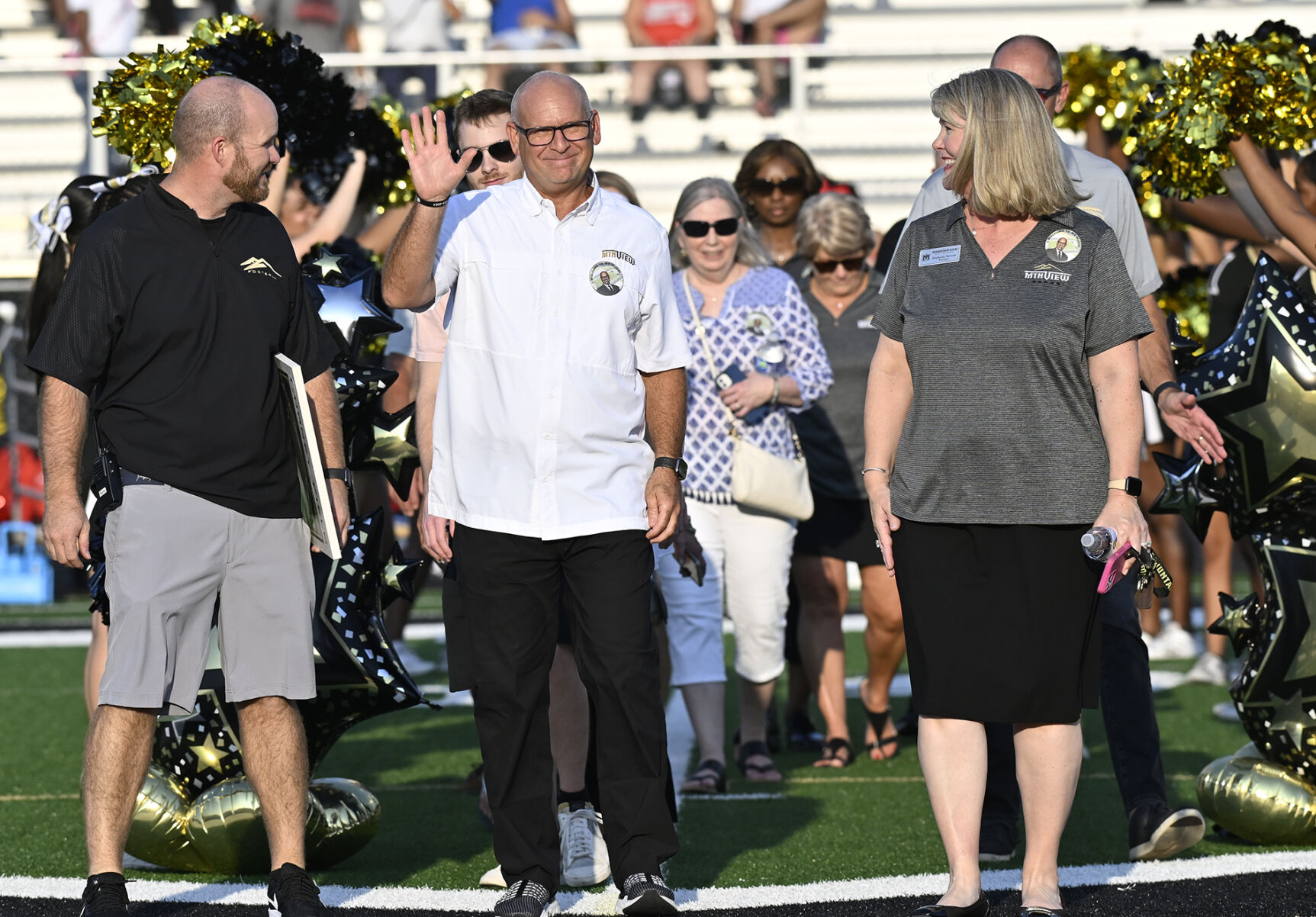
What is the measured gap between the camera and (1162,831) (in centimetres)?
485

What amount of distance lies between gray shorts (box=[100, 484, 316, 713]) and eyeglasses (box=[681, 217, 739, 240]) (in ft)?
7.56

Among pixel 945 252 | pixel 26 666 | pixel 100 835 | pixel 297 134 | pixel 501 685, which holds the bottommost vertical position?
pixel 26 666

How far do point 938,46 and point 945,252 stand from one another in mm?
9148

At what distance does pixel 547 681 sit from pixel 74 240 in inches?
82.7

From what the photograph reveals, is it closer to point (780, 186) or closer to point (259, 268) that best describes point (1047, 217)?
point (259, 268)

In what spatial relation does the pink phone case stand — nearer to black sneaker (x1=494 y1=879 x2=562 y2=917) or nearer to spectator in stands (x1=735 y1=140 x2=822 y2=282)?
black sneaker (x1=494 y1=879 x2=562 y2=917)

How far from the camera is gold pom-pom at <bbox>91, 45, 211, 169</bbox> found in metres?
5.29

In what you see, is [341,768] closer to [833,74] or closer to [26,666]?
[26,666]

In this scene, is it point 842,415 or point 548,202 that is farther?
point 842,415

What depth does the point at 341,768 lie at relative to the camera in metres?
6.70

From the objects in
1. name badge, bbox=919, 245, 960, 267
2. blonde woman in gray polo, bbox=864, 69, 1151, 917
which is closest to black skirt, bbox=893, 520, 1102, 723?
blonde woman in gray polo, bbox=864, 69, 1151, 917

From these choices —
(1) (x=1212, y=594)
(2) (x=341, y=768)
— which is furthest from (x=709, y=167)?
(2) (x=341, y=768)

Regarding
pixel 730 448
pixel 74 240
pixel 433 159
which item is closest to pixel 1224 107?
pixel 730 448

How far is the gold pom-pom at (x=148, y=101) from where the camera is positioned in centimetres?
529
